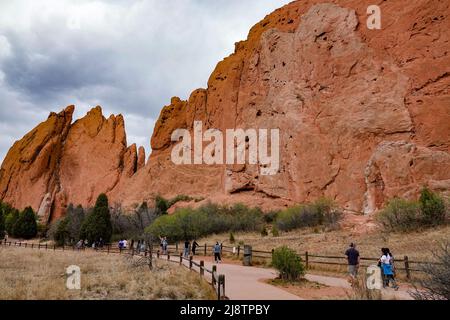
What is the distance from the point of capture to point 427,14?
129 feet

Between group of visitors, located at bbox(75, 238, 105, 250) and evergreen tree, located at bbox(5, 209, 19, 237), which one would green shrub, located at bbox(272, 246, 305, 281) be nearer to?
group of visitors, located at bbox(75, 238, 105, 250)

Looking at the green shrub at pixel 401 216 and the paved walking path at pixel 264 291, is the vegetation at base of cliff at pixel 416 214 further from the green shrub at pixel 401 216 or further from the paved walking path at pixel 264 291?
the paved walking path at pixel 264 291

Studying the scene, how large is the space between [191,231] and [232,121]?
72.6ft

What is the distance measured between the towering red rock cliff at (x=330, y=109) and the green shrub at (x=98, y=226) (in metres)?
15.9

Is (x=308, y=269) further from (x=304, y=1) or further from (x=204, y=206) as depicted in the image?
(x=304, y=1)

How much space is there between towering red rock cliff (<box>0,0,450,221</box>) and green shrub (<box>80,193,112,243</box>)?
626 inches

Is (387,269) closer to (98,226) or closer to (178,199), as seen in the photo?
(98,226)

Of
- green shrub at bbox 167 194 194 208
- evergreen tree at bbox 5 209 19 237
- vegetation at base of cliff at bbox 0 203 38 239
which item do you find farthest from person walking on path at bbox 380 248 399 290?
evergreen tree at bbox 5 209 19 237

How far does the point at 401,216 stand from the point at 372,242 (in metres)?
3.84

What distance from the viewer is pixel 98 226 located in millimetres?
38781

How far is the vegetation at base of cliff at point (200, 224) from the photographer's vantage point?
37719 millimetres

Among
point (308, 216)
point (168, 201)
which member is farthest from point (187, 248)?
point (168, 201)

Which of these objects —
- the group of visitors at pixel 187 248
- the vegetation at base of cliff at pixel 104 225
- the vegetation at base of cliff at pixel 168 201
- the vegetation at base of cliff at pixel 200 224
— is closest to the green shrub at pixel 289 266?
the group of visitors at pixel 187 248
